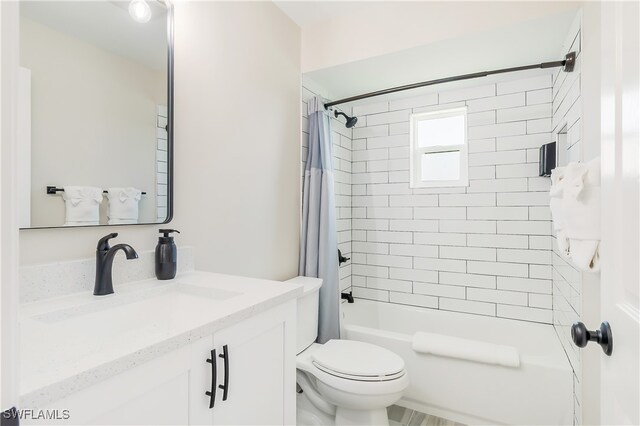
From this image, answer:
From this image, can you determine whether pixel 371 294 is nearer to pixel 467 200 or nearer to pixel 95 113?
pixel 467 200

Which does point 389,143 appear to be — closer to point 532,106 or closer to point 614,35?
point 532,106

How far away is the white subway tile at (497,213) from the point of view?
238 cm

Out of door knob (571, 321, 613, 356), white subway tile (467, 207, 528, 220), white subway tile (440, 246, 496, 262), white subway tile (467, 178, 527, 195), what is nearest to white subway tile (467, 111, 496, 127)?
white subway tile (467, 178, 527, 195)

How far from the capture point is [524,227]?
7.78 feet

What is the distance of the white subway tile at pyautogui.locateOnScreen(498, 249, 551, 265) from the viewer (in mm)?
2314

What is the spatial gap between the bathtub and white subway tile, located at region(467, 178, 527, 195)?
976mm

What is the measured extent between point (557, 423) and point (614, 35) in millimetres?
1885

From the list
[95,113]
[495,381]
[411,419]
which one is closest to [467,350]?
[495,381]

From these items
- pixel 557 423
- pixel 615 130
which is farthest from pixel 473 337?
pixel 615 130

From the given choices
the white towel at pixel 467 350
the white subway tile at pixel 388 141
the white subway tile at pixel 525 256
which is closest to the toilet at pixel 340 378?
the white towel at pixel 467 350

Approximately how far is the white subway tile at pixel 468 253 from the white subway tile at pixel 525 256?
66 millimetres

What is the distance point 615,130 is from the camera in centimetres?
72

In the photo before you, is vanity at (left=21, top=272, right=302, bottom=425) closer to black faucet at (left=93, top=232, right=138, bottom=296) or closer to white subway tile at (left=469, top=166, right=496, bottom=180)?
black faucet at (left=93, top=232, right=138, bottom=296)

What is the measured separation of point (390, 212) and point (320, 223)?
85 cm
